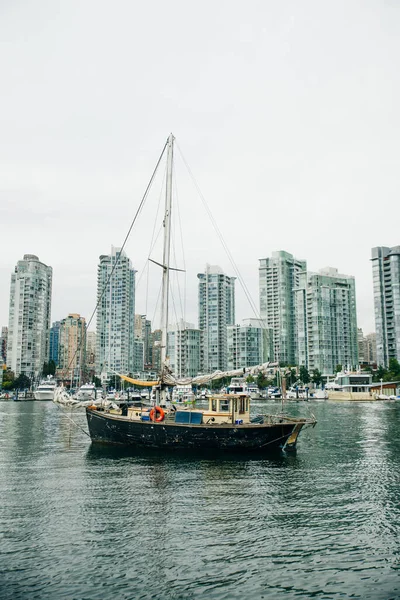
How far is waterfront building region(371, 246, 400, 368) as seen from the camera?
625 feet

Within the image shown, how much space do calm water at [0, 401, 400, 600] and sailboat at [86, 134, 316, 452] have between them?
1.73 meters

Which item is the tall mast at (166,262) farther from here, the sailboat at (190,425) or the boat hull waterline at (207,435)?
the boat hull waterline at (207,435)

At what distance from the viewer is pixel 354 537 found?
18.5 m

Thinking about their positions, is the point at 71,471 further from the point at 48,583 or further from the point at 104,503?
the point at 48,583

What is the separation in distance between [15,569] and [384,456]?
98.9ft

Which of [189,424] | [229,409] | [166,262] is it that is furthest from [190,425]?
[166,262]

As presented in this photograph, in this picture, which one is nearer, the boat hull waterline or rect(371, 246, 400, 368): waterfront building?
the boat hull waterline

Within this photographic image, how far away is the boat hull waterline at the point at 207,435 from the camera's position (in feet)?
118

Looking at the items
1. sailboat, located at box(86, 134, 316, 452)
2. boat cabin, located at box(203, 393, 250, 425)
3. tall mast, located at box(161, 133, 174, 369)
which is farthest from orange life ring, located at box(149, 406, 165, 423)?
tall mast, located at box(161, 133, 174, 369)

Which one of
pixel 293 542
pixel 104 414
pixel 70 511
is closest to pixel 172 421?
pixel 104 414

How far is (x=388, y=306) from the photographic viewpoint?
647 ft

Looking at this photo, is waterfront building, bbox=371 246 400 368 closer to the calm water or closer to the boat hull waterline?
the boat hull waterline

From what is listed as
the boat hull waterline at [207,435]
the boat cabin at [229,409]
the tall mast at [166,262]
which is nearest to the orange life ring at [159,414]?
the boat hull waterline at [207,435]

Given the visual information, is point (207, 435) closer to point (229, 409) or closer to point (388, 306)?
point (229, 409)
